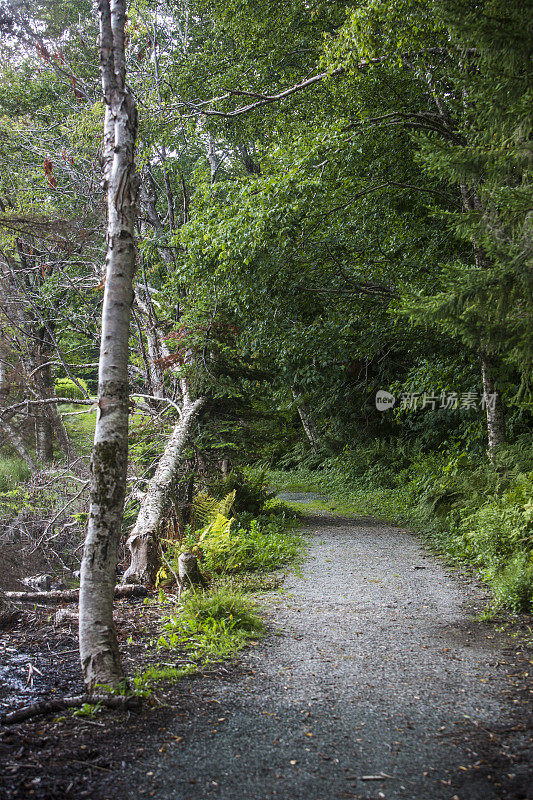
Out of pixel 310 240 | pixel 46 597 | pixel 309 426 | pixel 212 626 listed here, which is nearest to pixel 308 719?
pixel 212 626

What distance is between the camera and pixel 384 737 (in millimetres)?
3258

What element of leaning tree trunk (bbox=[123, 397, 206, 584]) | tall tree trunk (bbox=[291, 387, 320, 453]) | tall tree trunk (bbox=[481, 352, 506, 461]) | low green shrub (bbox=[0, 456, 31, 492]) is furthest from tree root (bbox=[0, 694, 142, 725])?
tall tree trunk (bbox=[291, 387, 320, 453])

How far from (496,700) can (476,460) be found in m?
7.73

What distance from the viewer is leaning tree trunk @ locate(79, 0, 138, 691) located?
376 cm

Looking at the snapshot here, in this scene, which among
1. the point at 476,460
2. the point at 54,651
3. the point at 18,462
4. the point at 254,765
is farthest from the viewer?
the point at 18,462

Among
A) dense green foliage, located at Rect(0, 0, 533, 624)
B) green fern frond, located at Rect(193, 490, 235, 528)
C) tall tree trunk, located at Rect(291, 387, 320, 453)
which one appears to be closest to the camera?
dense green foliage, located at Rect(0, 0, 533, 624)

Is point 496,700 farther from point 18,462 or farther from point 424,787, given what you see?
point 18,462

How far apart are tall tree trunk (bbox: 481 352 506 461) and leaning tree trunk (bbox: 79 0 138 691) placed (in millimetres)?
6612

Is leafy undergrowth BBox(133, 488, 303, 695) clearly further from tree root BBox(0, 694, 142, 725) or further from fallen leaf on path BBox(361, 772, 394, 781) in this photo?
fallen leaf on path BBox(361, 772, 394, 781)

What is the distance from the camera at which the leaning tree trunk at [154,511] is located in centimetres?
697

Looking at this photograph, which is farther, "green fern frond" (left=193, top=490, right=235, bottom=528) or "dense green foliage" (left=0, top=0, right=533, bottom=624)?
"green fern frond" (left=193, top=490, right=235, bottom=528)

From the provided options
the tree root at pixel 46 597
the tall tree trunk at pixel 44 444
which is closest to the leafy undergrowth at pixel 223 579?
the tree root at pixel 46 597

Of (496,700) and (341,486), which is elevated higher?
(496,700)

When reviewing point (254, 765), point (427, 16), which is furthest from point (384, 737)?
point (427, 16)
